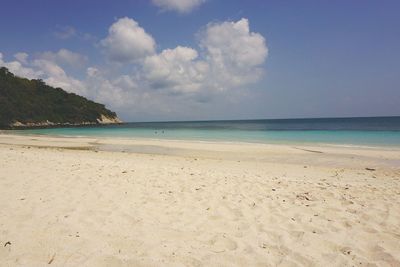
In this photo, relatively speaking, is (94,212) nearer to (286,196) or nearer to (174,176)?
(174,176)

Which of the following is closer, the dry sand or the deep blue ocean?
the dry sand

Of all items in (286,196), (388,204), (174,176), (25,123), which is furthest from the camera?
(25,123)

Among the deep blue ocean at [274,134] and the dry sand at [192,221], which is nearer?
the dry sand at [192,221]

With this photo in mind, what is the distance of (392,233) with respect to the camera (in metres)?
4.96

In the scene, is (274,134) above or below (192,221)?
above

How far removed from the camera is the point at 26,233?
15.6 feet

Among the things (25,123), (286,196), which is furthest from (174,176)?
(25,123)

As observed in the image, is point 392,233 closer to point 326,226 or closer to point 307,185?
point 326,226

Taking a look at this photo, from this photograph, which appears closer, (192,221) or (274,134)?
(192,221)

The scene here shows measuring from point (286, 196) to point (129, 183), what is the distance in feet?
14.4

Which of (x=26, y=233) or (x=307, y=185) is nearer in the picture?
(x=26, y=233)

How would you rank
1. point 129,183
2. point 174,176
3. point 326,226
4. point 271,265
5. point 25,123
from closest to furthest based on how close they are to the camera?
point 271,265
point 326,226
point 129,183
point 174,176
point 25,123

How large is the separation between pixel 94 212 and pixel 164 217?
146 centimetres

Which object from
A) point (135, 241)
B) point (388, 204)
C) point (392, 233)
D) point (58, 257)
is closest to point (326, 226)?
point (392, 233)
